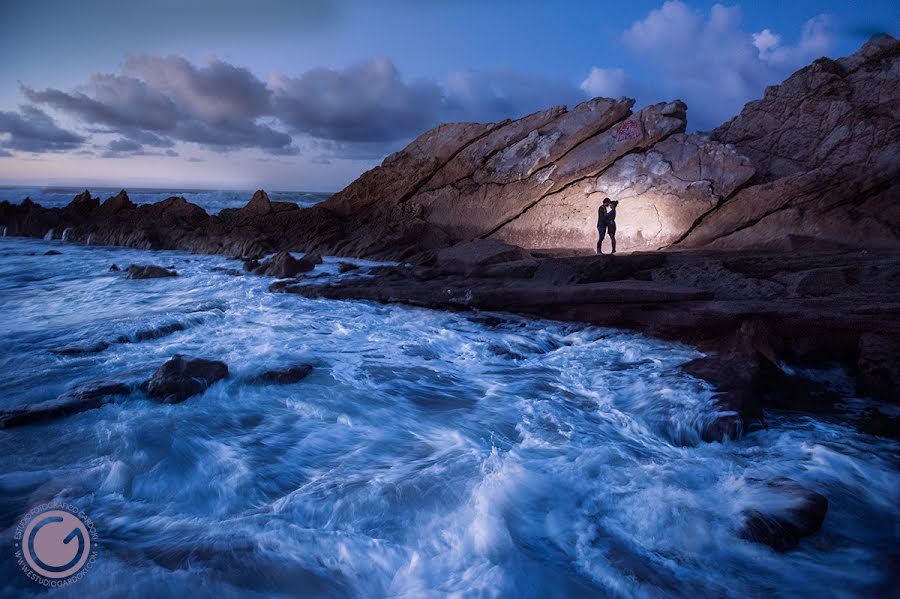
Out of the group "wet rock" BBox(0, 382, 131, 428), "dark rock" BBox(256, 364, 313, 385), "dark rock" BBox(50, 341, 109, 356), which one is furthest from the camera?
"dark rock" BBox(50, 341, 109, 356)

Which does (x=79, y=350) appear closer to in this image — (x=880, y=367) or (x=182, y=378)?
(x=182, y=378)

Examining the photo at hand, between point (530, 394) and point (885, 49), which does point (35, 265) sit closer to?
point (530, 394)

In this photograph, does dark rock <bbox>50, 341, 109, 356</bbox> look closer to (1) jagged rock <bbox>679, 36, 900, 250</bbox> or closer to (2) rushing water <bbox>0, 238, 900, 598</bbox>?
(2) rushing water <bbox>0, 238, 900, 598</bbox>

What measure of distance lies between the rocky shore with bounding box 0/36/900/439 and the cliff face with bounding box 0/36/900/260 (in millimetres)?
44

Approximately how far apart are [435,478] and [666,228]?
10878mm

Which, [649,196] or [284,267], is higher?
[649,196]

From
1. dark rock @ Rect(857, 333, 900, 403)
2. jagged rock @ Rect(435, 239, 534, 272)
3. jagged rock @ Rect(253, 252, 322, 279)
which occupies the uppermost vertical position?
jagged rock @ Rect(435, 239, 534, 272)

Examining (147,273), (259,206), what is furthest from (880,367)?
(259,206)

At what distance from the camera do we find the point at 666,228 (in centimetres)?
1206

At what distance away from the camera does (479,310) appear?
7.77 metres

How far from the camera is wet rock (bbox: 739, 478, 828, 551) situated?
2631 millimetres

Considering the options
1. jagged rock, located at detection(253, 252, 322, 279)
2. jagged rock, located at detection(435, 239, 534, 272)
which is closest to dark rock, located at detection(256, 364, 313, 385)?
jagged rock, located at detection(435, 239, 534, 272)

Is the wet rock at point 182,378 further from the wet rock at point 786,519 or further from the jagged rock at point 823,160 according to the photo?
the jagged rock at point 823,160

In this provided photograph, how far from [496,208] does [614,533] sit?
12.0 metres
